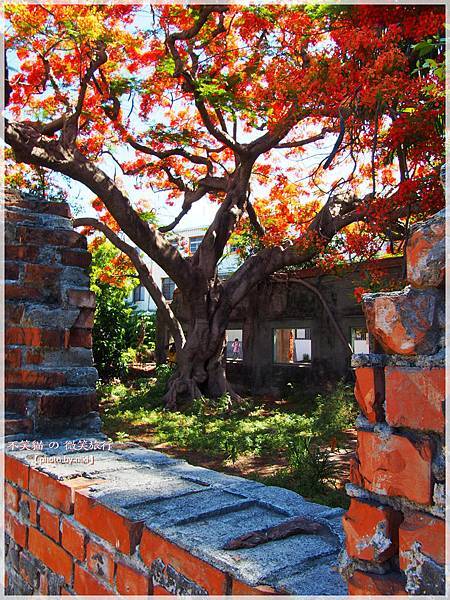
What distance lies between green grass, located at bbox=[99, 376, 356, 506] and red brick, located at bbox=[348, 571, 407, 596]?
2.95 meters

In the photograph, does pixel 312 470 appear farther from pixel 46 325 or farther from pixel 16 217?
pixel 16 217

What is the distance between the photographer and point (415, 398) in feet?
3.06

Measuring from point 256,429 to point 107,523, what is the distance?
5.20 m

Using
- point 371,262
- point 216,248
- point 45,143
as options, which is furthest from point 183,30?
point 371,262

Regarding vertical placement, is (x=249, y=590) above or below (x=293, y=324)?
below

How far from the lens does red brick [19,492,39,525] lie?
209 cm

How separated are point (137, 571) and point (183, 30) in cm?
750

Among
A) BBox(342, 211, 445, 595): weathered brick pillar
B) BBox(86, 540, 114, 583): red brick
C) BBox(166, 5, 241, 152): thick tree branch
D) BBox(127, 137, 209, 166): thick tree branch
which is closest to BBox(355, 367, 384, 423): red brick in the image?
BBox(342, 211, 445, 595): weathered brick pillar

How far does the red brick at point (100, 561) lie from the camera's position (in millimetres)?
1616

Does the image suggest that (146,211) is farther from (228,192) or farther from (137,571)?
(137,571)

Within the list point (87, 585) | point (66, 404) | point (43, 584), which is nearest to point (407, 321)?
point (87, 585)

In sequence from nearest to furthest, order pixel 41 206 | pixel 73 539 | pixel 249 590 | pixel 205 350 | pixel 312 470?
pixel 249 590
pixel 73 539
pixel 41 206
pixel 312 470
pixel 205 350

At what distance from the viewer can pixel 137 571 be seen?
1.50m

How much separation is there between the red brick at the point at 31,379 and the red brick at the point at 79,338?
0.21 m
